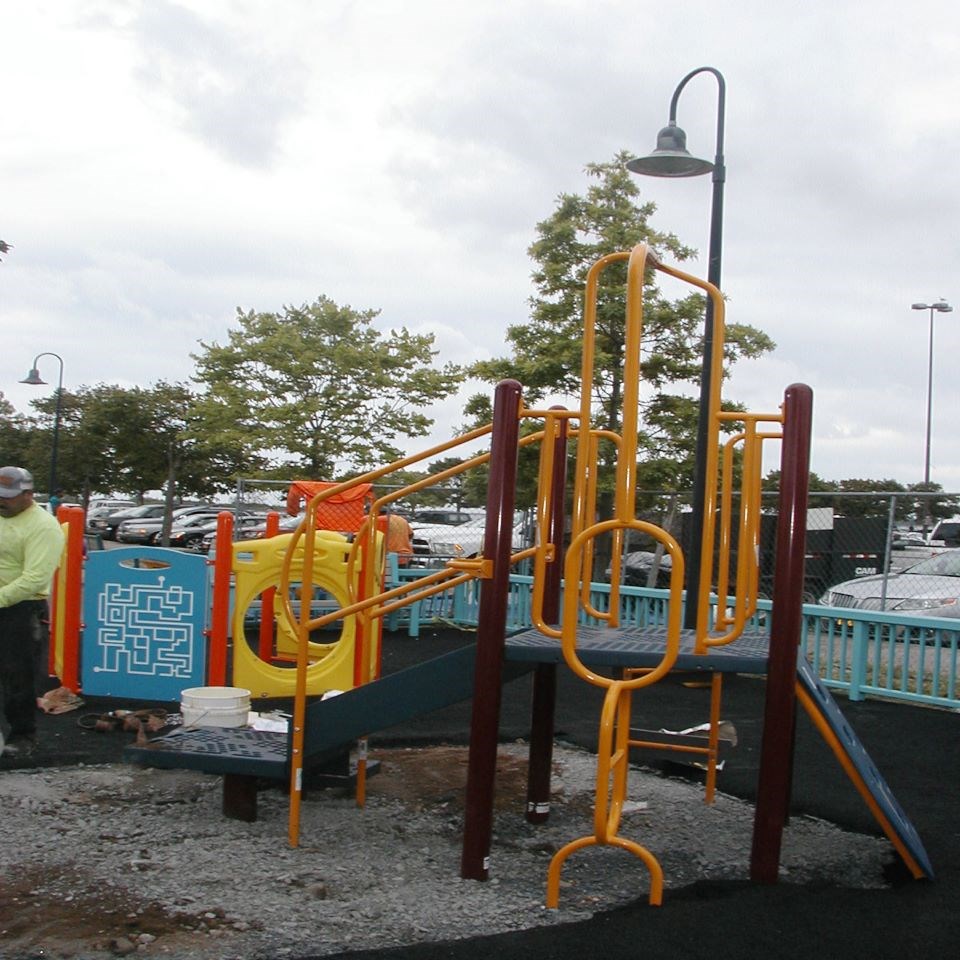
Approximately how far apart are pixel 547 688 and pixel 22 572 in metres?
2.96

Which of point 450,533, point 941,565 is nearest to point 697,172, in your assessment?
point 941,565

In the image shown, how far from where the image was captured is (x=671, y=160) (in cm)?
1038

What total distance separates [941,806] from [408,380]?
25082 mm

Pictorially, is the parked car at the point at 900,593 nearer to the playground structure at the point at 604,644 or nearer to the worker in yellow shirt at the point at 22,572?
the playground structure at the point at 604,644

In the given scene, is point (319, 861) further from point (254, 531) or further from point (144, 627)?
point (254, 531)

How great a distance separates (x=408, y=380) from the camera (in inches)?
1188

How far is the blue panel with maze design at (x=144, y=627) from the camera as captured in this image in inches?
319

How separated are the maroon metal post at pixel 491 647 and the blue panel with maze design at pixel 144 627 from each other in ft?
13.6

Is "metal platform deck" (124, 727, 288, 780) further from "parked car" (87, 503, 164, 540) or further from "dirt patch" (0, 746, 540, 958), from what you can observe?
"parked car" (87, 503, 164, 540)

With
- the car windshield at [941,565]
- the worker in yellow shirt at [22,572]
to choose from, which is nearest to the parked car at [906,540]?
the car windshield at [941,565]

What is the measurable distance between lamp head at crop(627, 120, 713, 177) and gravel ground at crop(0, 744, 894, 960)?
632cm

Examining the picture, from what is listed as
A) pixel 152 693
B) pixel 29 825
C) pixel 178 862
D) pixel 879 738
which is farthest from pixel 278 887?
pixel 879 738

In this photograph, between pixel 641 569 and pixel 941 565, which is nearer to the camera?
pixel 941 565

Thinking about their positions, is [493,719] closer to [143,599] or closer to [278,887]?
[278,887]
